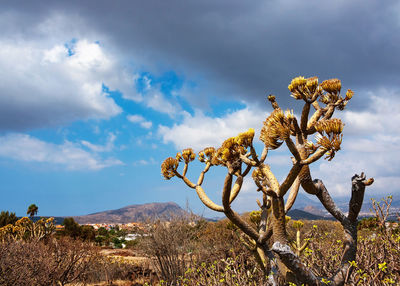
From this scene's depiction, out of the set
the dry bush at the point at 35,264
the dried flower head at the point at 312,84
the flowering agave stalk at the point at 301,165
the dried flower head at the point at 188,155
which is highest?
the dried flower head at the point at 312,84

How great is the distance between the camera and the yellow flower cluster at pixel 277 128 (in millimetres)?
3752

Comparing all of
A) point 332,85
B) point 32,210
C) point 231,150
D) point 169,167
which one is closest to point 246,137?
point 231,150

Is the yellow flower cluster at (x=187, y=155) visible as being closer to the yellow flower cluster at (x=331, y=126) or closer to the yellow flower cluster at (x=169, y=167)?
the yellow flower cluster at (x=169, y=167)

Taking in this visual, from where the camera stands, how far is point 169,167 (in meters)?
7.86

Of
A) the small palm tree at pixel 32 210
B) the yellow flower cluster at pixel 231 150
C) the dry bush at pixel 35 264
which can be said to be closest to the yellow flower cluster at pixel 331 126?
the yellow flower cluster at pixel 231 150

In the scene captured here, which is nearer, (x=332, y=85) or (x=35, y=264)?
(x=332, y=85)

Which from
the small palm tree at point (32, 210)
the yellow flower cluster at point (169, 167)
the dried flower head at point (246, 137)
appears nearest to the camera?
the dried flower head at point (246, 137)

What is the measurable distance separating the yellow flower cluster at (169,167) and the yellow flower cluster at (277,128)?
161 inches

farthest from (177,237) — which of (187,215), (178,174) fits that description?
(178,174)

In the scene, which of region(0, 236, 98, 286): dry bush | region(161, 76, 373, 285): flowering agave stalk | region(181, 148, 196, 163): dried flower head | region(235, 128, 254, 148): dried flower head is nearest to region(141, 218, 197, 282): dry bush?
region(0, 236, 98, 286): dry bush

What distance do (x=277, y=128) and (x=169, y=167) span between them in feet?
14.7

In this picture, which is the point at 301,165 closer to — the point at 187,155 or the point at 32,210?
the point at 187,155

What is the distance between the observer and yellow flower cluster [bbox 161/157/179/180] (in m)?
7.78

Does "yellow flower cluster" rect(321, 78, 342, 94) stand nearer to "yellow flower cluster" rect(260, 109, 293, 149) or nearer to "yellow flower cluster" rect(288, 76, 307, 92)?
"yellow flower cluster" rect(288, 76, 307, 92)
